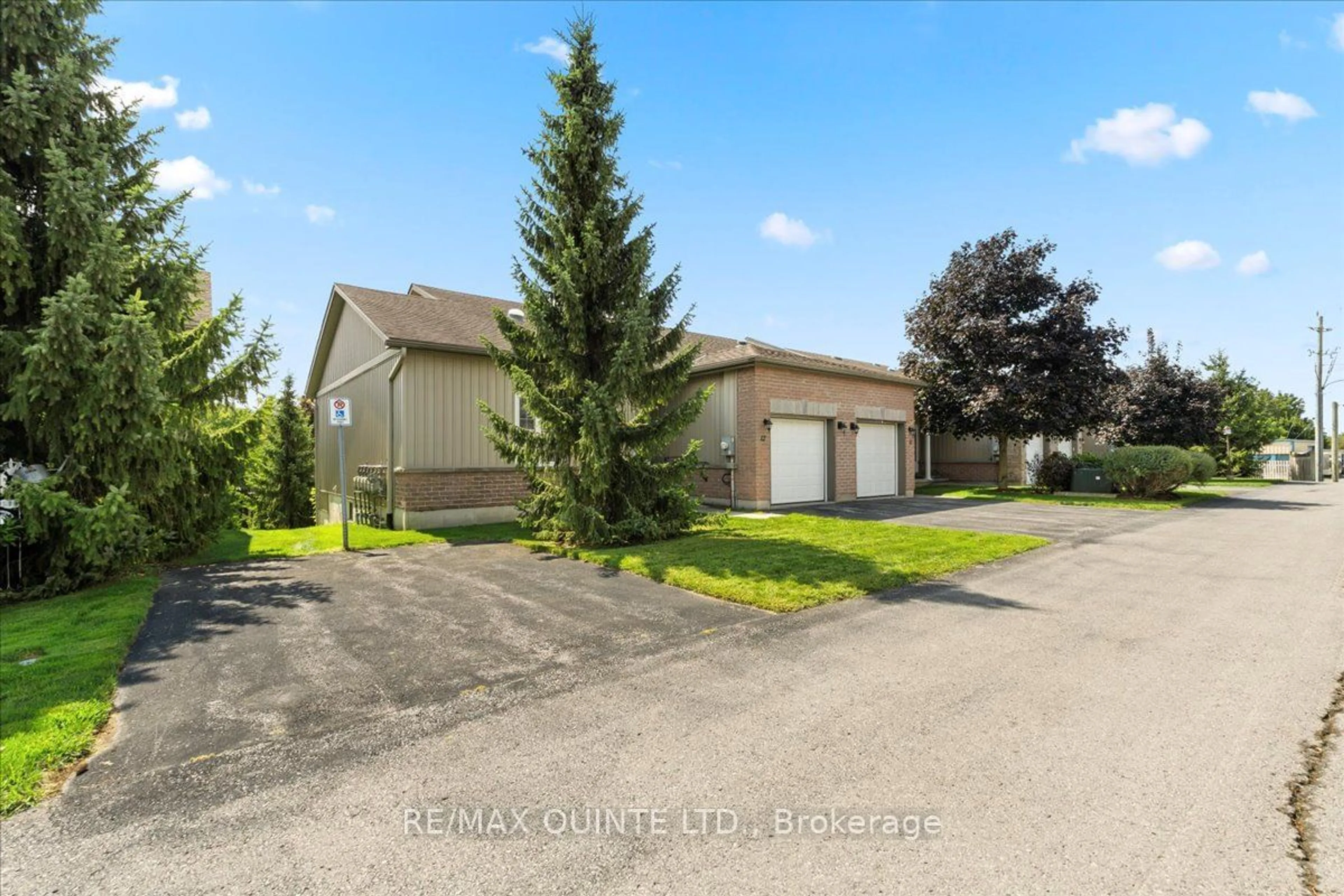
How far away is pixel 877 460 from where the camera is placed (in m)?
17.5

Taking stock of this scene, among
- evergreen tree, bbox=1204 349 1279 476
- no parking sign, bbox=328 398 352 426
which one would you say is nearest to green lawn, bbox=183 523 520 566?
no parking sign, bbox=328 398 352 426

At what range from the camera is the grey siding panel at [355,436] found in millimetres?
13461

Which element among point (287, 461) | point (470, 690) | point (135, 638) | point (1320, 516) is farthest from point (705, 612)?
point (287, 461)

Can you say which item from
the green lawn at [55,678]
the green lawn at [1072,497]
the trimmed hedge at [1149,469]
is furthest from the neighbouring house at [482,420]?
the green lawn at [55,678]

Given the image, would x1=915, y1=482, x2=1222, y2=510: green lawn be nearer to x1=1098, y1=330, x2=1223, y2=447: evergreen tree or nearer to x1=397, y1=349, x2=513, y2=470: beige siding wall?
x1=1098, y1=330, x2=1223, y2=447: evergreen tree

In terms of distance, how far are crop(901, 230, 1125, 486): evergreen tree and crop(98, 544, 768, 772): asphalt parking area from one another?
15471 mm

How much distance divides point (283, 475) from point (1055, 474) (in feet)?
86.1

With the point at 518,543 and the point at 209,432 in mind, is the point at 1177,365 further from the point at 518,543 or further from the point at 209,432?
the point at 209,432

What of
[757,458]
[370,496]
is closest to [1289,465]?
[757,458]

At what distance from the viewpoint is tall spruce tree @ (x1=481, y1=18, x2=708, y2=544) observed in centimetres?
943

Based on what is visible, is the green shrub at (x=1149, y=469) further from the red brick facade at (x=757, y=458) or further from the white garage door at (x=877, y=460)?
the white garage door at (x=877, y=460)

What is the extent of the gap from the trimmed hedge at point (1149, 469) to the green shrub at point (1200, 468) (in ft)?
0.20

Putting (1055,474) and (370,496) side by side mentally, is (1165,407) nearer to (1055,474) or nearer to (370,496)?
(1055,474)

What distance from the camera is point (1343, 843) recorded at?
2.31 metres
